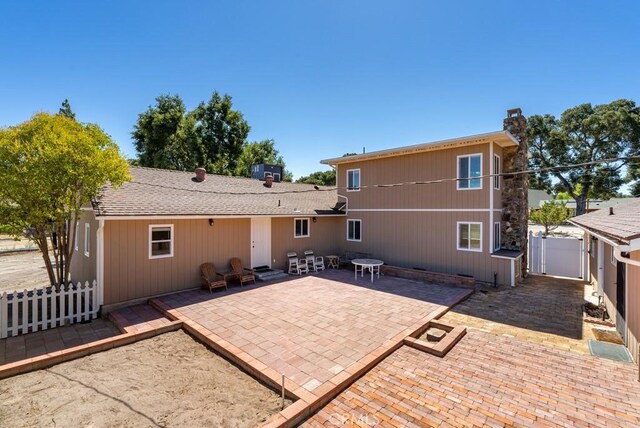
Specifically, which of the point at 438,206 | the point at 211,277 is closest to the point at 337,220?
the point at 438,206

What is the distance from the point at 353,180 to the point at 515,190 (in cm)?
694

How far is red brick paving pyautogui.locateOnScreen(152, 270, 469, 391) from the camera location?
199 inches

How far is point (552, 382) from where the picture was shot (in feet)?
14.6

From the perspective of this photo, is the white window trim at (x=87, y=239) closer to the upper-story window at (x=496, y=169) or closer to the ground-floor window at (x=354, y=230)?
the ground-floor window at (x=354, y=230)

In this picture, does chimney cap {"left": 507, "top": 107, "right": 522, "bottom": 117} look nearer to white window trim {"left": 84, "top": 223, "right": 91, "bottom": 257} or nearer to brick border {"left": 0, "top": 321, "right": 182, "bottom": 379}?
brick border {"left": 0, "top": 321, "right": 182, "bottom": 379}

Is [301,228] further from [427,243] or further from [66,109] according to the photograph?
[66,109]

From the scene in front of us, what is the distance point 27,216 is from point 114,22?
7.02 meters

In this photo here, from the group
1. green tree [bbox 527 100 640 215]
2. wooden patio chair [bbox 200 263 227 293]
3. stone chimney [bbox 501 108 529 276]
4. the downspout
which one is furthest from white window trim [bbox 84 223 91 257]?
green tree [bbox 527 100 640 215]

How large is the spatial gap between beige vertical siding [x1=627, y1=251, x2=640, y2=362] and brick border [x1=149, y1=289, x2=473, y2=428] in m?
3.42

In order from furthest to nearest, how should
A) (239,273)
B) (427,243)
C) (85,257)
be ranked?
(427,243) < (239,273) < (85,257)

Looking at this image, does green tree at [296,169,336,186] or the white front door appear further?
green tree at [296,169,336,186]

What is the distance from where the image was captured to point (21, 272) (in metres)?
12.5

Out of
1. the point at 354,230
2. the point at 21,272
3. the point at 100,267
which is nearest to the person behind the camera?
the point at 100,267

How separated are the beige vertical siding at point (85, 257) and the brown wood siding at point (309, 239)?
5803 millimetres
